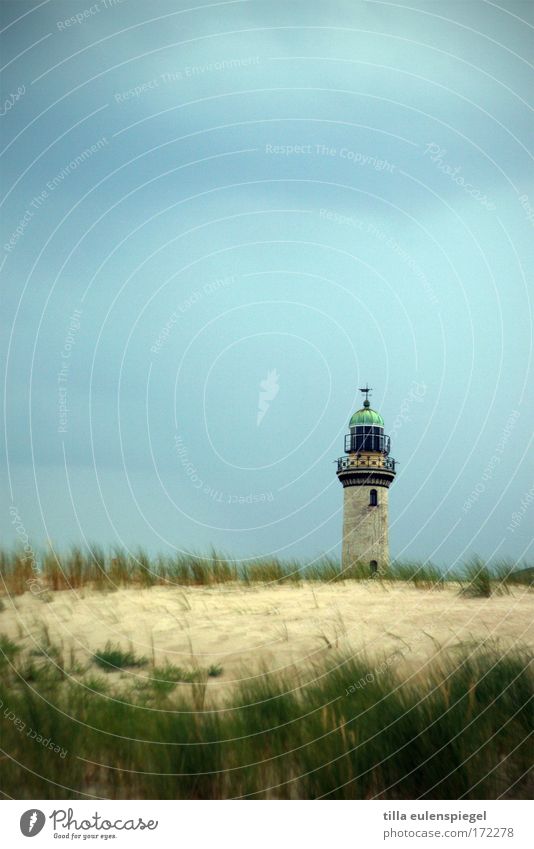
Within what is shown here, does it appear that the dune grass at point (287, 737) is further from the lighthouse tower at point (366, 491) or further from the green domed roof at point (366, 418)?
the green domed roof at point (366, 418)

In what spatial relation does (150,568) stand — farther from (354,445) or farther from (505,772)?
(354,445)

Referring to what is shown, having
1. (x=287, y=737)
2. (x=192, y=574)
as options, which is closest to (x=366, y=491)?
(x=192, y=574)

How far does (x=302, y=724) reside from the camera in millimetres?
11125

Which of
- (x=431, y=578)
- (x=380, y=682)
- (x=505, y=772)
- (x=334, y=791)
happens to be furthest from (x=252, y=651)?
(x=431, y=578)

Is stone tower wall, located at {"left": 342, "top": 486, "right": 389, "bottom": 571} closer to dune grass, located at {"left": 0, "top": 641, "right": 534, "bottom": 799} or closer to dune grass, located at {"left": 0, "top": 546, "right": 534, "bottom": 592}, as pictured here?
dune grass, located at {"left": 0, "top": 546, "right": 534, "bottom": 592}

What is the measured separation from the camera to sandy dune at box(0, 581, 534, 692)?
13430 mm

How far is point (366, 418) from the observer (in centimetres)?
5469

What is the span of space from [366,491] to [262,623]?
123 feet

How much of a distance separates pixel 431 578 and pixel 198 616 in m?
5.26

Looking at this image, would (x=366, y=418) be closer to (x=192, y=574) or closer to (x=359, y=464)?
(x=359, y=464)

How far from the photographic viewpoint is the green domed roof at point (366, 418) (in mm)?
54594

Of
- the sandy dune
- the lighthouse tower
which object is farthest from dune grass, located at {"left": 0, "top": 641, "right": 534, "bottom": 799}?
the lighthouse tower

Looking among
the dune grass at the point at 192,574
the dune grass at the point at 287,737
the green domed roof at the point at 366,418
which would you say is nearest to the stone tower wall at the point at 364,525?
the green domed roof at the point at 366,418

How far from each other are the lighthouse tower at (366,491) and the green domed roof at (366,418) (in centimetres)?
6
